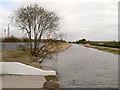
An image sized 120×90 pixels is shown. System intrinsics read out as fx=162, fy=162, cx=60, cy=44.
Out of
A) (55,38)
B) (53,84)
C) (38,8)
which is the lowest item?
(53,84)

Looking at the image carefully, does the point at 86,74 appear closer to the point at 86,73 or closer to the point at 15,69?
the point at 86,73

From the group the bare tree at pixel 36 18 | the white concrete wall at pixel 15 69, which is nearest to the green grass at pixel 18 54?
the bare tree at pixel 36 18

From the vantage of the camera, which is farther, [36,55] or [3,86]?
[36,55]

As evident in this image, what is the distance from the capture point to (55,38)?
55.2 feet

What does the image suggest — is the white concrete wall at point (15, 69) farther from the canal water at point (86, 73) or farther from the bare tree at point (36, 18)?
the bare tree at point (36, 18)

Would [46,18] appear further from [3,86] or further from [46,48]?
[3,86]

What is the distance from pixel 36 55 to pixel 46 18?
4352 millimetres

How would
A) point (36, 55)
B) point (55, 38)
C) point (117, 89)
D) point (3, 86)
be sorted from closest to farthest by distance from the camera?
1. point (3, 86)
2. point (117, 89)
3. point (55, 38)
4. point (36, 55)

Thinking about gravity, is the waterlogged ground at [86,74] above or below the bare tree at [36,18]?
below

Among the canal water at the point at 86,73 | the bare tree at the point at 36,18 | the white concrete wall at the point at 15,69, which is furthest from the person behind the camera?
the bare tree at the point at 36,18

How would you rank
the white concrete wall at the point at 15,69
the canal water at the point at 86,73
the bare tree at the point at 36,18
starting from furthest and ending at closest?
the bare tree at the point at 36,18 → the canal water at the point at 86,73 → the white concrete wall at the point at 15,69

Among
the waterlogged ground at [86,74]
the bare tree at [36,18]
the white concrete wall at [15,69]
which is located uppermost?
the bare tree at [36,18]

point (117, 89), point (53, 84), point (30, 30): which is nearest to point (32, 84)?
point (53, 84)

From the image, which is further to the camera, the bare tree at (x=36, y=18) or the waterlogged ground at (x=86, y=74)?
Answer: the bare tree at (x=36, y=18)
